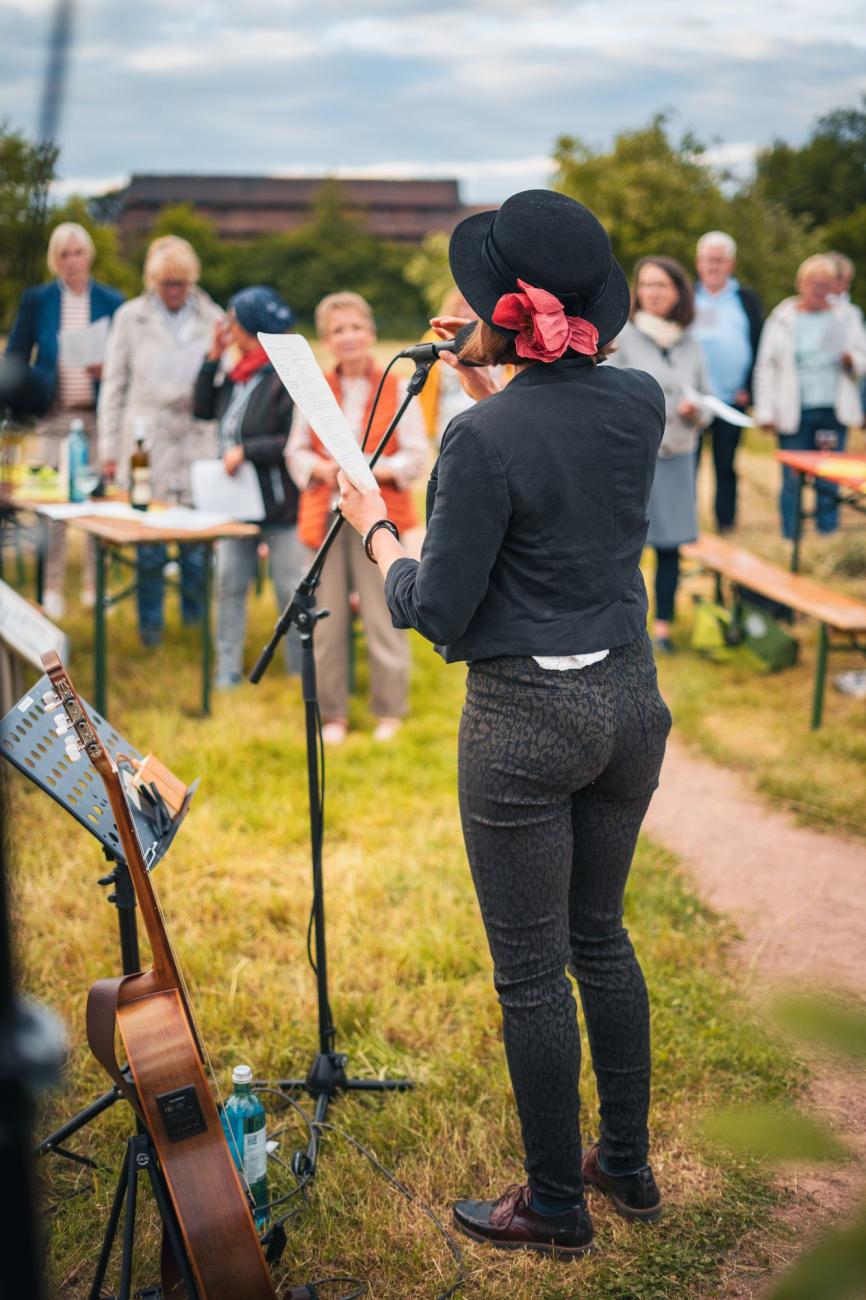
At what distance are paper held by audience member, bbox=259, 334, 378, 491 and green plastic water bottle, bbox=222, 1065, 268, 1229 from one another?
3.95ft

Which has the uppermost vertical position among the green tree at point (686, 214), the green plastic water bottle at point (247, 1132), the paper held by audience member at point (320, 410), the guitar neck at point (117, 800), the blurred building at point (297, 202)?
the blurred building at point (297, 202)

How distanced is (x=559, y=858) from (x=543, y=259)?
39.9 inches

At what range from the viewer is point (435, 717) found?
5.79m

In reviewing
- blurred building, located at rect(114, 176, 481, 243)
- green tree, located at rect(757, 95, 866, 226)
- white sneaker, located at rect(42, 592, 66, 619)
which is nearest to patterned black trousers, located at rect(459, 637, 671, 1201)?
white sneaker, located at rect(42, 592, 66, 619)

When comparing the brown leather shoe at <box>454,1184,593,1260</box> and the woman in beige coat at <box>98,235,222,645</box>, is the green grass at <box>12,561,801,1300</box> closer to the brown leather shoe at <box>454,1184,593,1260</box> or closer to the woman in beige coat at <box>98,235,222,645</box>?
the brown leather shoe at <box>454,1184,593,1260</box>

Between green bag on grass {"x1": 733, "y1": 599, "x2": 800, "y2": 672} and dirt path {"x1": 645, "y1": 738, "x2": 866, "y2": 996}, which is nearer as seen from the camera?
dirt path {"x1": 645, "y1": 738, "x2": 866, "y2": 996}

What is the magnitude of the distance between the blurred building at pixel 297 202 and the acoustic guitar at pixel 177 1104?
6648cm

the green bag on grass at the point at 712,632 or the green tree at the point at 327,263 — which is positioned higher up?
the green tree at the point at 327,263

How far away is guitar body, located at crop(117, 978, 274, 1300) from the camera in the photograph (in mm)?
1873

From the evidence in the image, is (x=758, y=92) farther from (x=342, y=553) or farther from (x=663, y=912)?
(x=663, y=912)

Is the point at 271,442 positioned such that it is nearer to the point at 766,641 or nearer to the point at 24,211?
the point at 766,641

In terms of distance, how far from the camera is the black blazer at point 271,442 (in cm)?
570

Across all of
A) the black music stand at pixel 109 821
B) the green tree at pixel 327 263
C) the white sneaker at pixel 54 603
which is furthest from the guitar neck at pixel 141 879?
the green tree at pixel 327 263

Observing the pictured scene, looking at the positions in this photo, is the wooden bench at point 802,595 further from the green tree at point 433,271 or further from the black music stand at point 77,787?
the green tree at point 433,271
